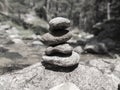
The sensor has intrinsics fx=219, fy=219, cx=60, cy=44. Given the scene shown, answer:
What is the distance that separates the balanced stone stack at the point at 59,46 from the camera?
791 cm

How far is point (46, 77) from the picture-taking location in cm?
780

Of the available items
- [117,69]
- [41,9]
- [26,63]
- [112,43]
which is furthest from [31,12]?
[117,69]

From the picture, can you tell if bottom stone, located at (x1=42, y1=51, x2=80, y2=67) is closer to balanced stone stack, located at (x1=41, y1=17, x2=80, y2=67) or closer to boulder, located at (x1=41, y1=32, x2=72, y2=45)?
balanced stone stack, located at (x1=41, y1=17, x2=80, y2=67)

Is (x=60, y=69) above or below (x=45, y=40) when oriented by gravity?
below

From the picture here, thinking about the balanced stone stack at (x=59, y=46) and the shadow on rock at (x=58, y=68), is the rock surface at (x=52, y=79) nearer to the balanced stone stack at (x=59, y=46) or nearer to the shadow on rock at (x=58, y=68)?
the shadow on rock at (x=58, y=68)

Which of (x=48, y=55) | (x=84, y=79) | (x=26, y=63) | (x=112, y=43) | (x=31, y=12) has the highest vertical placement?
(x=48, y=55)

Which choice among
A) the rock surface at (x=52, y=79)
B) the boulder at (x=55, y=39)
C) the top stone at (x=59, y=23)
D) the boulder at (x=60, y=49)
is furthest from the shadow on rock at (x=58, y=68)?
the top stone at (x=59, y=23)

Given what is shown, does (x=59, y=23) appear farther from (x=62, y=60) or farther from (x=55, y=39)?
(x=62, y=60)

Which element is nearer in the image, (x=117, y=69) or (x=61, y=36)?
(x=61, y=36)

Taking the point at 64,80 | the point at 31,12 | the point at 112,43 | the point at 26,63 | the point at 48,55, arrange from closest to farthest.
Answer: the point at 64,80 < the point at 48,55 < the point at 26,63 < the point at 112,43 < the point at 31,12

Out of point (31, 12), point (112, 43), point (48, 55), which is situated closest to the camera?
point (48, 55)

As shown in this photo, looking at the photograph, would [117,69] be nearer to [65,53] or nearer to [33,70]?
[65,53]

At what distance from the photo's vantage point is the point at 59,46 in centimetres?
810

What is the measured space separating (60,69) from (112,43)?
1692 centimetres
